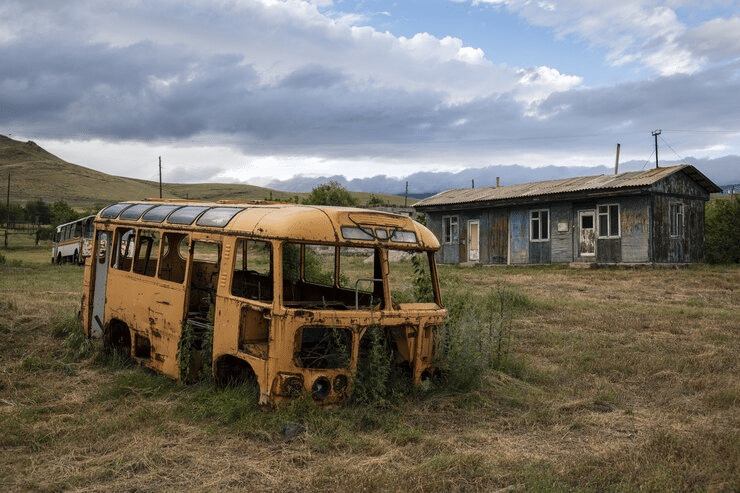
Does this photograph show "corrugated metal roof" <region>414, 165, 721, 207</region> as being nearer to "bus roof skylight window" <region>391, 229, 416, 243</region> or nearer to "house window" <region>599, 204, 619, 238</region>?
"house window" <region>599, 204, 619, 238</region>

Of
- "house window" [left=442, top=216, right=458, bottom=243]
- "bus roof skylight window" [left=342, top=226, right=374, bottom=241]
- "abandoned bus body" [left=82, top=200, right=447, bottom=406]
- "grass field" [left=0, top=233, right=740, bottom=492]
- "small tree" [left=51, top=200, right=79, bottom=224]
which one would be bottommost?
"grass field" [left=0, top=233, right=740, bottom=492]

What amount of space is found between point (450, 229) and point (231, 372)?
83.5 feet

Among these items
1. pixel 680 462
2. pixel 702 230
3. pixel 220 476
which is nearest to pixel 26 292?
pixel 220 476

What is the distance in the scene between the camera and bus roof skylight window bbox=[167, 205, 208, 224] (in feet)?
26.9

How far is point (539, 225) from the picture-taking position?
1104 inches

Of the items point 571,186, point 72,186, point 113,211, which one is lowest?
point 113,211

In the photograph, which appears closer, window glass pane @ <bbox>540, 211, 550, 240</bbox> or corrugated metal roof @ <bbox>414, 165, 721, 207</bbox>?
corrugated metal roof @ <bbox>414, 165, 721, 207</bbox>

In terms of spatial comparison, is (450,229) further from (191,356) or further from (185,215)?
(191,356)

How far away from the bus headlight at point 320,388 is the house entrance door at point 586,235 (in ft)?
69.7

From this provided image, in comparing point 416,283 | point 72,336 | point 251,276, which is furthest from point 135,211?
point 416,283

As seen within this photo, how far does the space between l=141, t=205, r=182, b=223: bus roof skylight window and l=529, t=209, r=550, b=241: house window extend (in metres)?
21.2

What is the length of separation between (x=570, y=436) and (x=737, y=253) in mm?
25202

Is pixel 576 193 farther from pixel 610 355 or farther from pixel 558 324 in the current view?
pixel 610 355

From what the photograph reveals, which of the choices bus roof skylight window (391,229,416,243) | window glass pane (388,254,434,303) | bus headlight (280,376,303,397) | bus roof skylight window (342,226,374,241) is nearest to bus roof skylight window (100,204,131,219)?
window glass pane (388,254,434,303)
